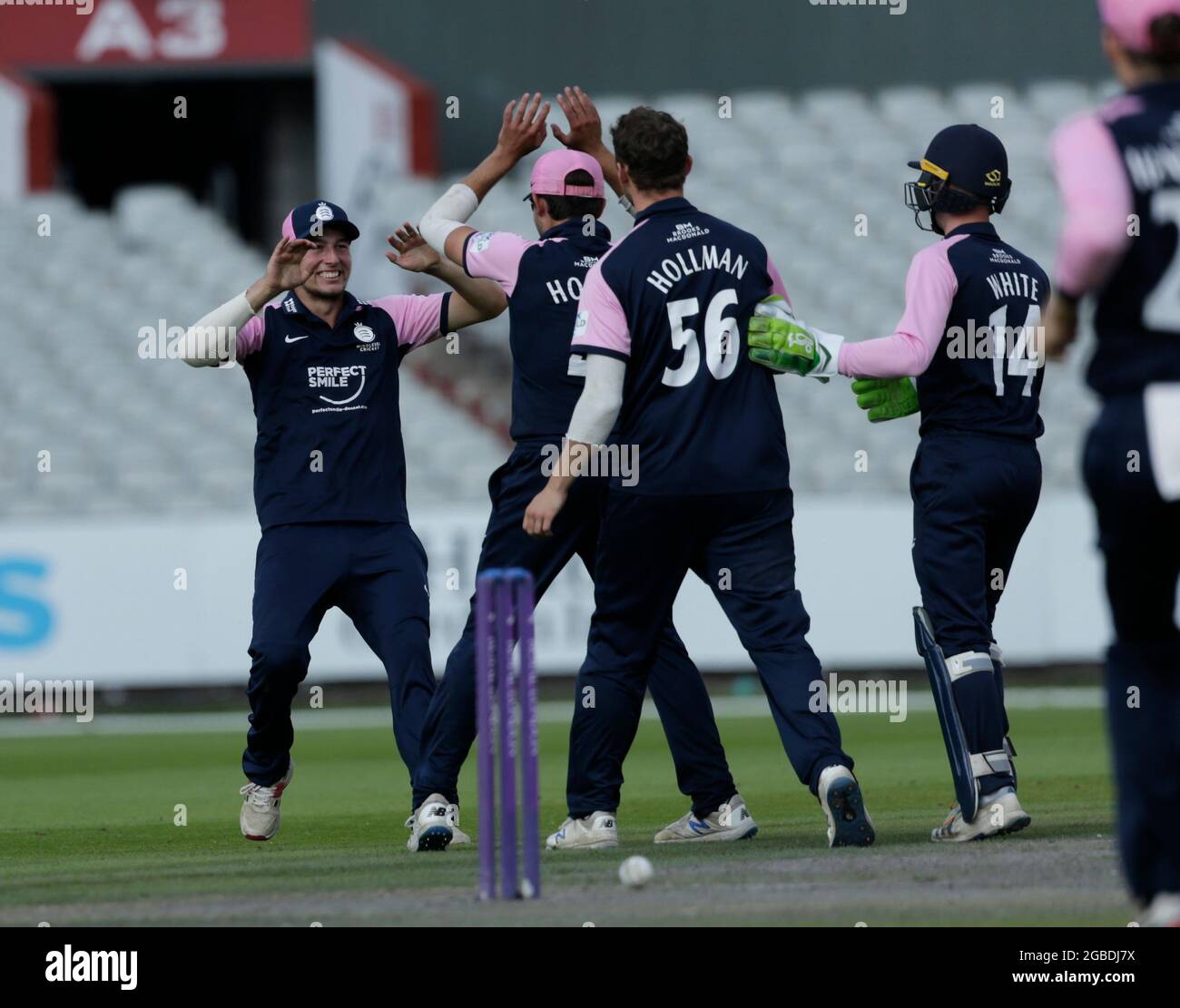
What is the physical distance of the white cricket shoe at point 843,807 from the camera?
684 cm

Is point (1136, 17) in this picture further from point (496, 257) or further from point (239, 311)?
point (239, 311)

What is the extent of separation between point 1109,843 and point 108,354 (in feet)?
52.8

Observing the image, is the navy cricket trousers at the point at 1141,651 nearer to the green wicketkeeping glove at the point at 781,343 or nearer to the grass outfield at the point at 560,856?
the grass outfield at the point at 560,856

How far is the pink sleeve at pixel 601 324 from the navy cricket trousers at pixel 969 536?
1281mm

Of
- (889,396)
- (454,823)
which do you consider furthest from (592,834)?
(889,396)

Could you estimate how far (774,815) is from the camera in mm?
8617

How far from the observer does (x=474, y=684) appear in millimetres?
7617

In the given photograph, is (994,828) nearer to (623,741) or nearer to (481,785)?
(623,741)

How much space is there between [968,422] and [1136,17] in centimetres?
279

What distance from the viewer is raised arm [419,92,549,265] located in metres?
7.77

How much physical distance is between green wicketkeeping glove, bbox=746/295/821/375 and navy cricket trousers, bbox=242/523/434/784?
5.81 ft

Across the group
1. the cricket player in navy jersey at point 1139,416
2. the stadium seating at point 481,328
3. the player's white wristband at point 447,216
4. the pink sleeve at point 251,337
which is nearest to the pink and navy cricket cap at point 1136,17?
the cricket player in navy jersey at point 1139,416

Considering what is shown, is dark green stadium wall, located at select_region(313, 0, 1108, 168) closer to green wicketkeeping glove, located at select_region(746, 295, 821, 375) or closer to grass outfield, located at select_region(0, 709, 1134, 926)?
grass outfield, located at select_region(0, 709, 1134, 926)

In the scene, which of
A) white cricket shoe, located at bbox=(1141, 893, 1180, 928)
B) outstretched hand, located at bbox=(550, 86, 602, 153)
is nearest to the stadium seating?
outstretched hand, located at bbox=(550, 86, 602, 153)
